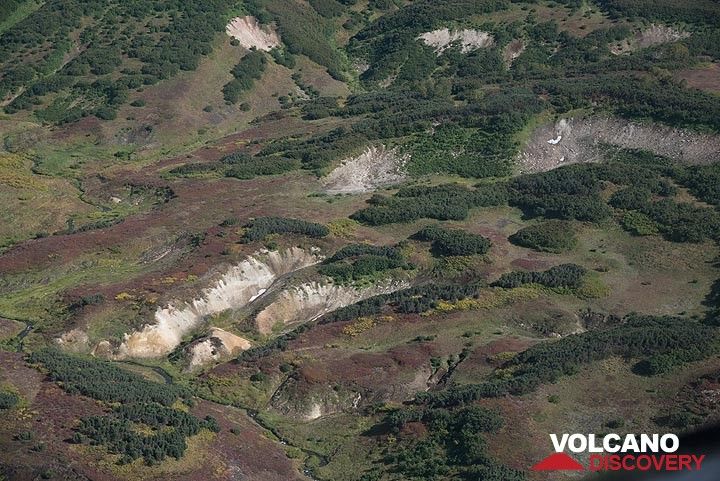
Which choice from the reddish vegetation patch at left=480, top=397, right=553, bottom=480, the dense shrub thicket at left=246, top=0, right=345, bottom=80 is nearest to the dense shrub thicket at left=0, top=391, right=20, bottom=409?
the reddish vegetation patch at left=480, top=397, right=553, bottom=480

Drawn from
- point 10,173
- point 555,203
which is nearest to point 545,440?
point 555,203

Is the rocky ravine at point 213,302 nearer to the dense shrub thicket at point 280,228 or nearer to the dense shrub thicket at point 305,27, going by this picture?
the dense shrub thicket at point 280,228

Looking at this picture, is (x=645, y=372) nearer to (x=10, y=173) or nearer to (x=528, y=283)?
(x=528, y=283)

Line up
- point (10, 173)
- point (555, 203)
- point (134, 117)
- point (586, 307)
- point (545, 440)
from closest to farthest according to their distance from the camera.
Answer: point (545, 440)
point (586, 307)
point (555, 203)
point (10, 173)
point (134, 117)

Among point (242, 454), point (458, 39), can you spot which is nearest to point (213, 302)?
point (242, 454)

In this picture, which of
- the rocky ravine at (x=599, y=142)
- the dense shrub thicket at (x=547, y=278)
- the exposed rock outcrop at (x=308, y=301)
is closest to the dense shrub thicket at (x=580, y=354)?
the dense shrub thicket at (x=547, y=278)

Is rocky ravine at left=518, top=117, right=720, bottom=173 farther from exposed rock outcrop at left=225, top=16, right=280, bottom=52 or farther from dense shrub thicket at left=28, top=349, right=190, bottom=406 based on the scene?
dense shrub thicket at left=28, top=349, right=190, bottom=406
